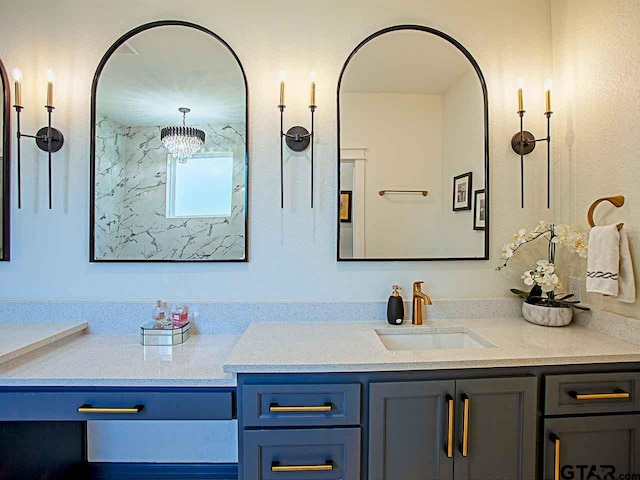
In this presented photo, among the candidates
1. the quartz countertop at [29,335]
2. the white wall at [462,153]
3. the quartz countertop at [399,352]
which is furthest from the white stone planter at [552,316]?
the quartz countertop at [29,335]

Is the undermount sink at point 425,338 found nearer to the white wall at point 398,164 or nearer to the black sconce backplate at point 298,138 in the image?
the white wall at point 398,164

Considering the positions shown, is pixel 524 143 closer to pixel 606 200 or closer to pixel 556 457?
pixel 606 200

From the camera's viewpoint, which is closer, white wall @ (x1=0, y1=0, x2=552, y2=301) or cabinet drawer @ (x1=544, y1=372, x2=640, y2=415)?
cabinet drawer @ (x1=544, y1=372, x2=640, y2=415)

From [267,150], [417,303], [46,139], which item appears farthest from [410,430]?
[46,139]

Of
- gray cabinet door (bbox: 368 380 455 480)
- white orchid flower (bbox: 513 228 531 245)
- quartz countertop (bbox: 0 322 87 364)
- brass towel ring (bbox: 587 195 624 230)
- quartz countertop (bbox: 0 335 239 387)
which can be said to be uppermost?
brass towel ring (bbox: 587 195 624 230)

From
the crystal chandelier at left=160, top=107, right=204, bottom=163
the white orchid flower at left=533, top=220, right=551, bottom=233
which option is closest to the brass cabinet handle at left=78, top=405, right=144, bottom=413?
the crystal chandelier at left=160, top=107, right=204, bottom=163

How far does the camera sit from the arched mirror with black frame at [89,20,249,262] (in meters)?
1.72

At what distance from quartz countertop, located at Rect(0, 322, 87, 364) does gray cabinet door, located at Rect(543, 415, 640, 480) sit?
1.99 m

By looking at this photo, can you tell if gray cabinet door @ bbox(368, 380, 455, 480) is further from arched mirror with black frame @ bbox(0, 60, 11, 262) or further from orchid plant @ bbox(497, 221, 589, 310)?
arched mirror with black frame @ bbox(0, 60, 11, 262)

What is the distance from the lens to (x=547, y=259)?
1815 mm

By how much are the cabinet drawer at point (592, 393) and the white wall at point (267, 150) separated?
61 centimetres

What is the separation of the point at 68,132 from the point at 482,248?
223 centimetres

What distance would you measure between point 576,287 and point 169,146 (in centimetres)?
219

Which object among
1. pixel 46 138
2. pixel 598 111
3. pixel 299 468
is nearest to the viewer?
pixel 299 468
